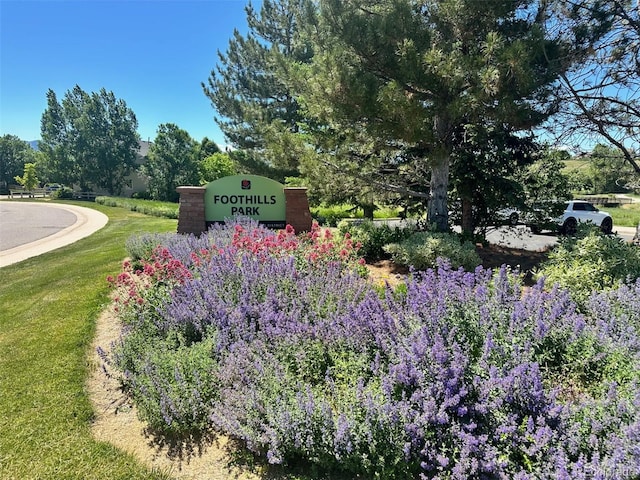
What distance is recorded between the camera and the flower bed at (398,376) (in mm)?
1757

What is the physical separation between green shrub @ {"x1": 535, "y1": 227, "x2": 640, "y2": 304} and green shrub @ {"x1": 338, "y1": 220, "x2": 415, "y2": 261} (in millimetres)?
2587

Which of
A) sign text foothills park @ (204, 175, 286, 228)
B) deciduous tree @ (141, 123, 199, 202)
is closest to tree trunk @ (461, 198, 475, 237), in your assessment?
sign text foothills park @ (204, 175, 286, 228)

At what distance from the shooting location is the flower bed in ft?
5.76

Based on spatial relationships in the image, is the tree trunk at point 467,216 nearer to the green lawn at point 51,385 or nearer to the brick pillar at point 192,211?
the brick pillar at point 192,211

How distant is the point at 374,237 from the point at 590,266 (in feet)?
11.0

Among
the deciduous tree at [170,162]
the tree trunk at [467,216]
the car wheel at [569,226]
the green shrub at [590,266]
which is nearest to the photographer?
the green shrub at [590,266]

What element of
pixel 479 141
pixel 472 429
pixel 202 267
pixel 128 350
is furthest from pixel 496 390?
pixel 479 141

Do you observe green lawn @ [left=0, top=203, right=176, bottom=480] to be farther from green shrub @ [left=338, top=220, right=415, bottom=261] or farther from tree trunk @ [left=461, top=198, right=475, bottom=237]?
tree trunk @ [left=461, top=198, right=475, bottom=237]

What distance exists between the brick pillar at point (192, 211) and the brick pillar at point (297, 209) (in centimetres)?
175

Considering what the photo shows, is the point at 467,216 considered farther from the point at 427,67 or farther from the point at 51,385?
the point at 51,385

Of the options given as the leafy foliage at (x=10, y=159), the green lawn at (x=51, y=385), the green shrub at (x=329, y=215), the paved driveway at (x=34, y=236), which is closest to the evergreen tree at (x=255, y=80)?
the green shrub at (x=329, y=215)

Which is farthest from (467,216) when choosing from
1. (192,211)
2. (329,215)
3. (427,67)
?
(329,215)

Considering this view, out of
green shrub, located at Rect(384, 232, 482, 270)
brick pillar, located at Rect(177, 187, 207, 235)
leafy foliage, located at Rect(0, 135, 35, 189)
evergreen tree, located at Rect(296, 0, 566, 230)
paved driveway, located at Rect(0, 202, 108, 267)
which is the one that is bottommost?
paved driveway, located at Rect(0, 202, 108, 267)

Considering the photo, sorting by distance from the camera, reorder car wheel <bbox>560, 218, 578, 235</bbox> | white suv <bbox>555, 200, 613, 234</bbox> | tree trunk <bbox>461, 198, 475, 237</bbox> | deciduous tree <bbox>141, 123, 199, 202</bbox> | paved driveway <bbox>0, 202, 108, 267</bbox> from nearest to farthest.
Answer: tree trunk <bbox>461, 198, 475, 237</bbox> < paved driveway <bbox>0, 202, 108, 267</bbox> < car wheel <bbox>560, 218, 578, 235</bbox> < white suv <bbox>555, 200, 613, 234</bbox> < deciduous tree <bbox>141, 123, 199, 202</bbox>
